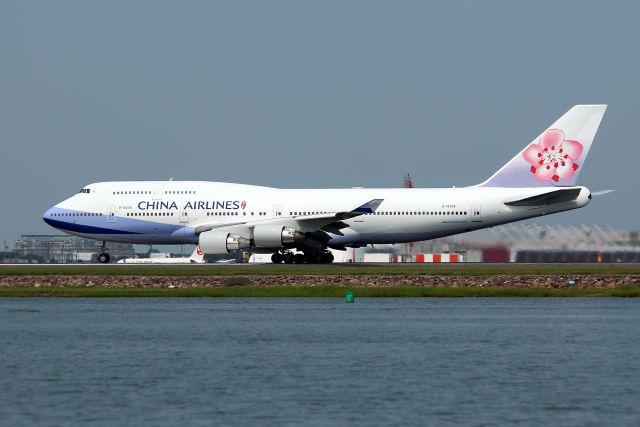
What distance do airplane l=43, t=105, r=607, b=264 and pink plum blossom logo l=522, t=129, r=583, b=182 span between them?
2.3 inches

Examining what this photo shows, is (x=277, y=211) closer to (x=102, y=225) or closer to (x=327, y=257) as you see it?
(x=327, y=257)

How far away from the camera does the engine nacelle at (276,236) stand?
6588 cm

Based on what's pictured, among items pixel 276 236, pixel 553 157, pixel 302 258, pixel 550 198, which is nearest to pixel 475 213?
pixel 550 198

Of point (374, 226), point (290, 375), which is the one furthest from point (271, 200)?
point (290, 375)

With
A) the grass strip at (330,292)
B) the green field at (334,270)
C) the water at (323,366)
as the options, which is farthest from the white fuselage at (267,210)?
the water at (323,366)

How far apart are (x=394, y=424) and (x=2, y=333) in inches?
802

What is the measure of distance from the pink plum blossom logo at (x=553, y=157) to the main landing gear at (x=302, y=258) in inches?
521

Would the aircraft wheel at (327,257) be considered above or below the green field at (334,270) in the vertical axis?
above

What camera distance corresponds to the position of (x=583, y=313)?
148 ft

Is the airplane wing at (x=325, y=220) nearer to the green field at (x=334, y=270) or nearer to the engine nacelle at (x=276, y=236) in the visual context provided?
the engine nacelle at (x=276, y=236)

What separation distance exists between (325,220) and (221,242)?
19.5 feet

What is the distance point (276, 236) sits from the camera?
65.9 metres

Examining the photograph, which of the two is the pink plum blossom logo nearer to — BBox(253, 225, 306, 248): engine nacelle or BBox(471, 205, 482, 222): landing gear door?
BBox(471, 205, 482, 222): landing gear door

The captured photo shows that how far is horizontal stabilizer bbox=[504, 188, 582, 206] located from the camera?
217 feet
